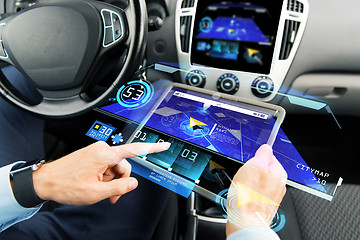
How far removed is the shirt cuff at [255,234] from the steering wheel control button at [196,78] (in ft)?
1.61

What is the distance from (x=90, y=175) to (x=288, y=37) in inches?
27.6

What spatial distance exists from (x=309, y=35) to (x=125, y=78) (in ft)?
1.91

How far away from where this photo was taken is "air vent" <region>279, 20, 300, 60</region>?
2.74ft

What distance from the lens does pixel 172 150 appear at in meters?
0.73

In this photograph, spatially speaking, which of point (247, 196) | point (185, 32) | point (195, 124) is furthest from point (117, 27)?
point (247, 196)

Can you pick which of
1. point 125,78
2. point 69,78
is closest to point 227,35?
point 125,78

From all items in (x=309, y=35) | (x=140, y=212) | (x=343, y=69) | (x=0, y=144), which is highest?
(x=309, y=35)

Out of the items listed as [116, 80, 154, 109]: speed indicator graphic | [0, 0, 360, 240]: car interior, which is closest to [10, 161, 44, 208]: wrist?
[0, 0, 360, 240]: car interior

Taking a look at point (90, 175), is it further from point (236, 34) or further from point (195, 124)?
point (236, 34)

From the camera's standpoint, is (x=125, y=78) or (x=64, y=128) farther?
(x=64, y=128)

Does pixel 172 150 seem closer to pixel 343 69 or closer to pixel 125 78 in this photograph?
pixel 125 78

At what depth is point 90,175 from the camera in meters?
0.66

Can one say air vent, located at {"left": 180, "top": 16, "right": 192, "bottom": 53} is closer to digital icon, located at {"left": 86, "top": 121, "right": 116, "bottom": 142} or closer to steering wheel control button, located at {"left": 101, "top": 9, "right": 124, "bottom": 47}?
steering wheel control button, located at {"left": 101, "top": 9, "right": 124, "bottom": 47}

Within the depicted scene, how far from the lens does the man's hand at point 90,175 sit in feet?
2.13
